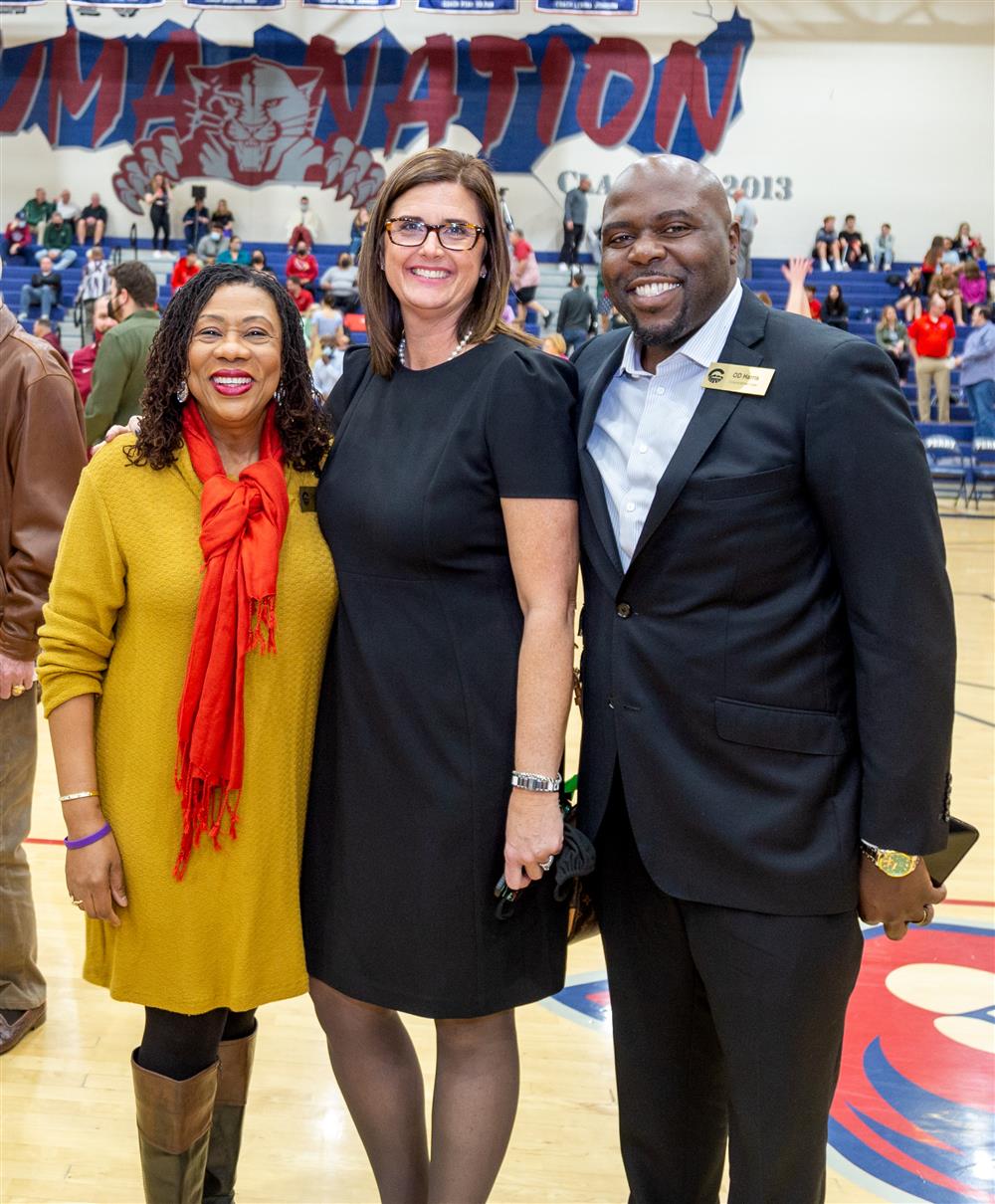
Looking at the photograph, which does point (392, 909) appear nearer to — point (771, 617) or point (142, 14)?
point (771, 617)

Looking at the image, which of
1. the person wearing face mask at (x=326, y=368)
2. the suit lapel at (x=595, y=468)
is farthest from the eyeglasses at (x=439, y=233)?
the person wearing face mask at (x=326, y=368)

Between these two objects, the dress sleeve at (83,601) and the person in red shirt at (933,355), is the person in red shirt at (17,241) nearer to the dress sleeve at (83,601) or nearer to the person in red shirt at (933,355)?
the person in red shirt at (933,355)

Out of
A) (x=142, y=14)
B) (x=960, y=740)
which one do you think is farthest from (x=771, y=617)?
(x=142, y=14)

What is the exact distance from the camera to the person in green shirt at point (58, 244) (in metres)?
19.2

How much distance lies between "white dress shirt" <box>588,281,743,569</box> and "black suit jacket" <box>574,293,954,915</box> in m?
0.02

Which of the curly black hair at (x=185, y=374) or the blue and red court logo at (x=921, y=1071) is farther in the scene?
the blue and red court logo at (x=921, y=1071)

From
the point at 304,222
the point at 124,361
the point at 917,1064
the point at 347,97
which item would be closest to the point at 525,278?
the point at 304,222

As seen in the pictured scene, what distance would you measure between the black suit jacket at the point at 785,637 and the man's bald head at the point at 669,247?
0.23 feet

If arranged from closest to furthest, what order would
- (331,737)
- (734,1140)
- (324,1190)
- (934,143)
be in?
(734,1140)
(331,737)
(324,1190)
(934,143)

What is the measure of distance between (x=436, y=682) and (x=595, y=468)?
381mm

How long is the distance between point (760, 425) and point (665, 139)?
20.5 m

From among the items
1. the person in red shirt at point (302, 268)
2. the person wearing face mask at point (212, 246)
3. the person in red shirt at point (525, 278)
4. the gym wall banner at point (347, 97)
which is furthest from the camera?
the gym wall banner at point (347, 97)

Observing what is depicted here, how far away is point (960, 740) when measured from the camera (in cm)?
549

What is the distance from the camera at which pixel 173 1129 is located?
2002 millimetres
